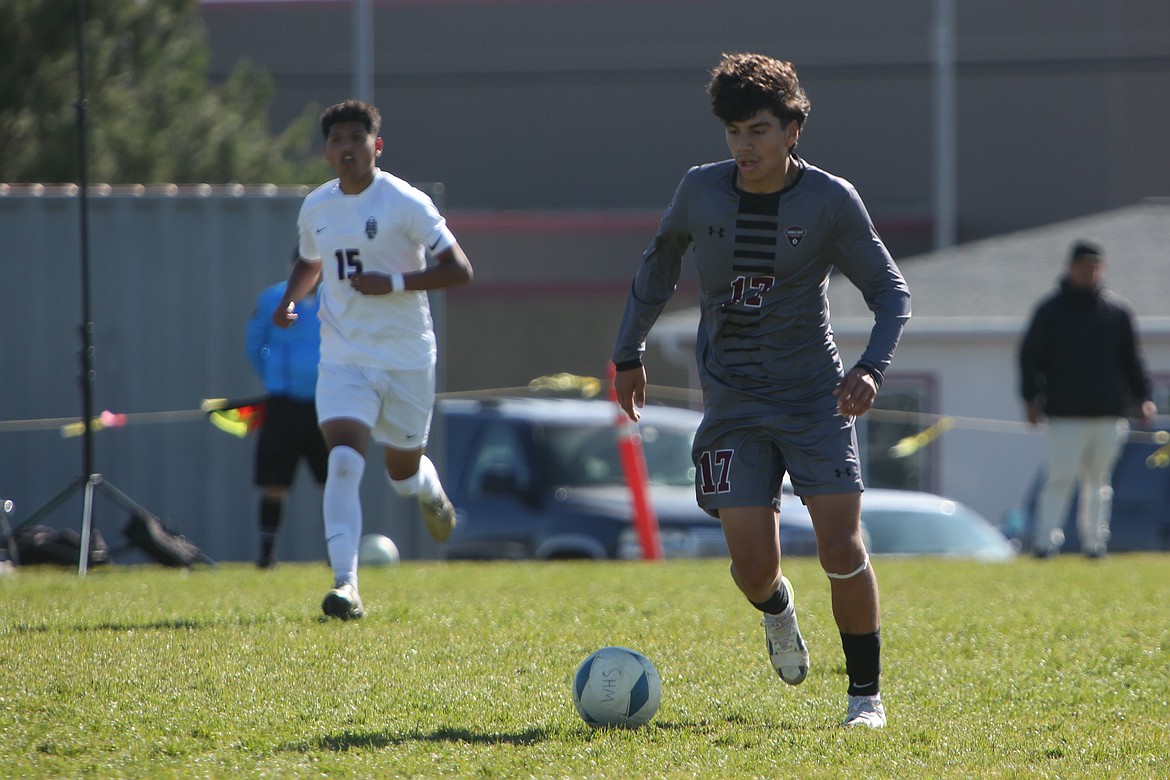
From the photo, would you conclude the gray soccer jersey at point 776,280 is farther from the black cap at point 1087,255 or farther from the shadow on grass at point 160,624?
the black cap at point 1087,255

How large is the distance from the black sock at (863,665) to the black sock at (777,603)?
1.02 feet

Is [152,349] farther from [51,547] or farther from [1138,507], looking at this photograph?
[1138,507]

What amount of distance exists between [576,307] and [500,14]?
7182mm

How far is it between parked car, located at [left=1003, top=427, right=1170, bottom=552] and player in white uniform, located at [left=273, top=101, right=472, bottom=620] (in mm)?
9384

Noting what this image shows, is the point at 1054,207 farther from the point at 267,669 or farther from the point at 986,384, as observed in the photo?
the point at 267,669

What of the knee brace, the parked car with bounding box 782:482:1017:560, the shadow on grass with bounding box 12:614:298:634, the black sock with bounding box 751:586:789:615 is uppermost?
the knee brace

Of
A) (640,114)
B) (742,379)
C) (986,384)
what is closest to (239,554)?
(742,379)

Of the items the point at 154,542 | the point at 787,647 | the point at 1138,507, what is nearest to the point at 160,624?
the point at 787,647

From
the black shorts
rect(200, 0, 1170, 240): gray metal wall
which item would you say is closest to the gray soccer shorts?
the black shorts

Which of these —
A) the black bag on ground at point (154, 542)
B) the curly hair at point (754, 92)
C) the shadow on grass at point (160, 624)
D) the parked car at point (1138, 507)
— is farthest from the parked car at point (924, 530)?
the curly hair at point (754, 92)

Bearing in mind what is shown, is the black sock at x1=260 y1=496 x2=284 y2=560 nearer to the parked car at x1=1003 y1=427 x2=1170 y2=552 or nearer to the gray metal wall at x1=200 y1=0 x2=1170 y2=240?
the parked car at x1=1003 y1=427 x2=1170 y2=552

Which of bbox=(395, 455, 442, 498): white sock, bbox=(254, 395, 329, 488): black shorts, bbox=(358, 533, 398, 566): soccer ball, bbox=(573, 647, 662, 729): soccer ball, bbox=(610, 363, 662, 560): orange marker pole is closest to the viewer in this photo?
bbox=(573, 647, 662, 729): soccer ball

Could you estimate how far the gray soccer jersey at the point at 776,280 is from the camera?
5012mm

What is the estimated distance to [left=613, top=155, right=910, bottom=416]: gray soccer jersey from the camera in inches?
197
